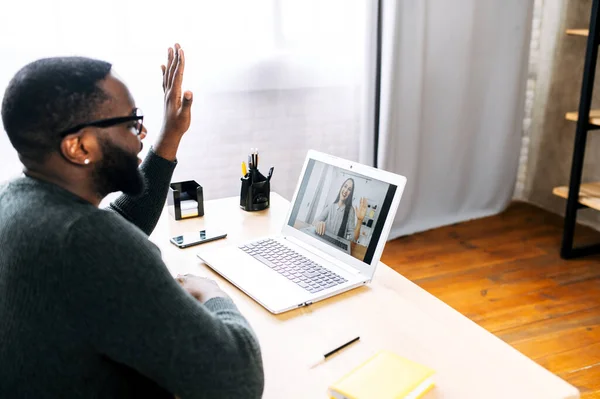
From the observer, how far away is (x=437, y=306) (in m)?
1.28

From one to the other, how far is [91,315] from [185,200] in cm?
102

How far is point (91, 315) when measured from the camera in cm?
80

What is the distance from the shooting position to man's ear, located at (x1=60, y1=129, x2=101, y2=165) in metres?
0.88

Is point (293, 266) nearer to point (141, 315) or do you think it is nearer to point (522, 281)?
point (141, 315)

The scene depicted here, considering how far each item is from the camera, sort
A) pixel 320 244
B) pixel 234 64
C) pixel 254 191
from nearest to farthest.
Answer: pixel 320 244 → pixel 254 191 → pixel 234 64

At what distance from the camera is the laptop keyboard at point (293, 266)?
1309 mm

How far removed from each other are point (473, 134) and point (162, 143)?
236 centimetres

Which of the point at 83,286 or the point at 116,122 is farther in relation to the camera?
the point at 116,122

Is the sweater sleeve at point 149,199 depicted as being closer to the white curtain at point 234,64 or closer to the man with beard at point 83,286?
the man with beard at point 83,286

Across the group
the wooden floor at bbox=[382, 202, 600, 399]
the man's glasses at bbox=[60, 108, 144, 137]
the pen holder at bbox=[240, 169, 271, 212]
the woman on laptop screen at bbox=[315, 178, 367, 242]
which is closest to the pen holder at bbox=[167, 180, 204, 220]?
the pen holder at bbox=[240, 169, 271, 212]

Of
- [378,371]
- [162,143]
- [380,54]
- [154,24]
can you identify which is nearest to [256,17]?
[154,24]

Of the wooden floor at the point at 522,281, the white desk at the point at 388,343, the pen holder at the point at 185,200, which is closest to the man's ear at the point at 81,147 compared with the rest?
the white desk at the point at 388,343

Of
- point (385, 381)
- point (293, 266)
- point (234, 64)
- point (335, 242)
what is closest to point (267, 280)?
point (293, 266)

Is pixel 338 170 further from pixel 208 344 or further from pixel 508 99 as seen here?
pixel 508 99
